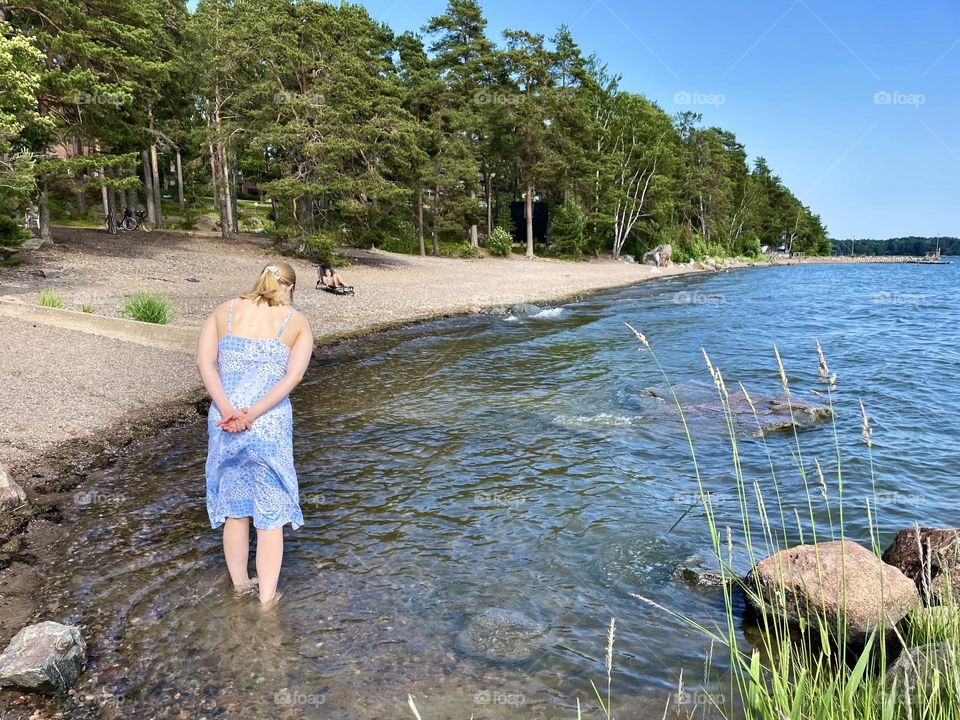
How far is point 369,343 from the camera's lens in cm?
1641

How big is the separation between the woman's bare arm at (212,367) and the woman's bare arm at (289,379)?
0.17 metres

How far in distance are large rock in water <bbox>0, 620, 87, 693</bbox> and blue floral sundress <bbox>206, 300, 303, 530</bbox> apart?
107cm

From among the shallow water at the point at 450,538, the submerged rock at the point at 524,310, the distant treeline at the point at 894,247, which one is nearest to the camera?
the shallow water at the point at 450,538

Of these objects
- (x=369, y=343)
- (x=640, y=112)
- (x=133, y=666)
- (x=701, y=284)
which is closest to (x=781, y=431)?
(x=133, y=666)

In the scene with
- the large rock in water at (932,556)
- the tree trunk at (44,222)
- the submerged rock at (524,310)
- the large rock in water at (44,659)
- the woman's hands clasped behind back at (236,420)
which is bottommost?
the large rock in water at (44,659)

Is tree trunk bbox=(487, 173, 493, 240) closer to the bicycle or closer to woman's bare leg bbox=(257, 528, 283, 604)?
the bicycle

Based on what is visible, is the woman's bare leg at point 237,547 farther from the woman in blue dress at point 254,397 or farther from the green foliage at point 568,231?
the green foliage at point 568,231

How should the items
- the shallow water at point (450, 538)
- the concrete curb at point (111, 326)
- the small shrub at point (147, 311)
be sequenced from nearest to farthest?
the shallow water at point (450, 538) < the concrete curb at point (111, 326) < the small shrub at point (147, 311)

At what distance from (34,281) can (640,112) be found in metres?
49.5

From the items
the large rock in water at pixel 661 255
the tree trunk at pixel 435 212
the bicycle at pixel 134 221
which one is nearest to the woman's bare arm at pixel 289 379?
the bicycle at pixel 134 221

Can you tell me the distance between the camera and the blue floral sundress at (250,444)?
4.22 metres

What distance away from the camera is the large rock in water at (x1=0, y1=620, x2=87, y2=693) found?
3.63 metres

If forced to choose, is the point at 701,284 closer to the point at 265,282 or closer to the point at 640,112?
the point at 640,112

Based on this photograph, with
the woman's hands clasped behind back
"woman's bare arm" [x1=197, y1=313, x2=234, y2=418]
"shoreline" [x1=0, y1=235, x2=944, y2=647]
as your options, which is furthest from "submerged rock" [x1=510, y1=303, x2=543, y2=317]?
the woman's hands clasped behind back
